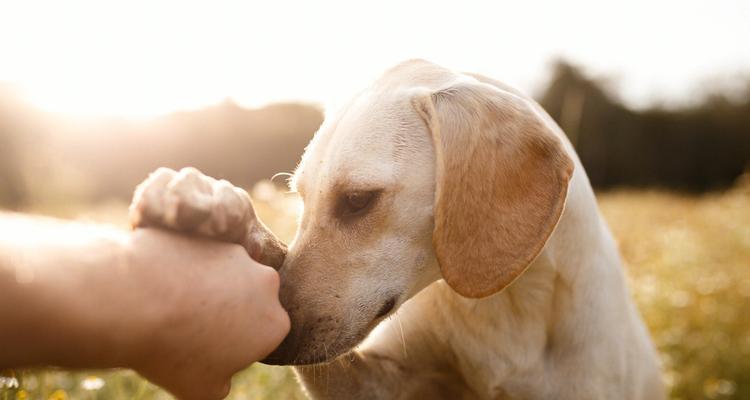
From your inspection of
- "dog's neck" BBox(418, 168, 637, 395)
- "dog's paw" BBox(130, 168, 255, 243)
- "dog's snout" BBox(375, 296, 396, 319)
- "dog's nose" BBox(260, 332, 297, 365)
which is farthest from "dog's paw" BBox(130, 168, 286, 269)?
"dog's neck" BBox(418, 168, 637, 395)

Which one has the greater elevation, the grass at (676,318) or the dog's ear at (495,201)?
the dog's ear at (495,201)

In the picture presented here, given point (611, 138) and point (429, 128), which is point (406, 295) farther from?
point (611, 138)

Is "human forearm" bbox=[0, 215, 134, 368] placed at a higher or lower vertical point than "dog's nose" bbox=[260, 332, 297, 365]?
higher

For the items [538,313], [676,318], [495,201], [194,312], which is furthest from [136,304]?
[676,318]

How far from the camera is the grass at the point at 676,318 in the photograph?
2867mm

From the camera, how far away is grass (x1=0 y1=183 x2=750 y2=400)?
9.41ft

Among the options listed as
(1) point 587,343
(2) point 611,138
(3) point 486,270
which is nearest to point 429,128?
(3) point 486,270

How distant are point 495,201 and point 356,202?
39 centimetres

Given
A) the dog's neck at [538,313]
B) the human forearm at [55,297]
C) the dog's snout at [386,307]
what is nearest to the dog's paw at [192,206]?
the human forearm at [55,297]

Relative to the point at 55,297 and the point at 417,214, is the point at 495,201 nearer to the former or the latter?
the point at 417,214

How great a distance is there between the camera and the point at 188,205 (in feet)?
5.00

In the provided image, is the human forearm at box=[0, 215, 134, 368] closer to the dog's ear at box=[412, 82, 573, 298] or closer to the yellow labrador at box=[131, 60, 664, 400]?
the yellow labrador at box=[131, 60, 664, 400]

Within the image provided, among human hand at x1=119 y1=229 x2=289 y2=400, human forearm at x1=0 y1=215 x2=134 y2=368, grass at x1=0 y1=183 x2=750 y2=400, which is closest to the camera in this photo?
human forearm at x1=0 y1=215 x2=134 y2=368

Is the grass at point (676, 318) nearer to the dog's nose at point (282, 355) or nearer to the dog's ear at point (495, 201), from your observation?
the dog's nose at point (282, 355)
